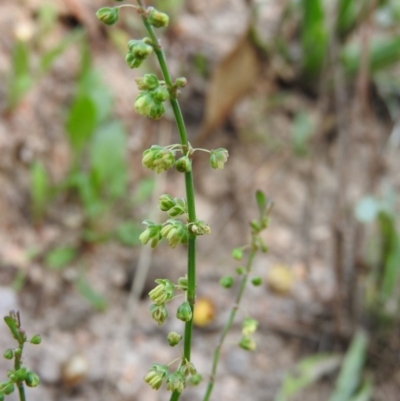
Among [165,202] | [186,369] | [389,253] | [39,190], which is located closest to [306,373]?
[389,253]

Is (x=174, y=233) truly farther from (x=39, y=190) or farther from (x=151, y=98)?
(x=39, y=190)

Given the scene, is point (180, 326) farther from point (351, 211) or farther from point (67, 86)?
point (67, 86)

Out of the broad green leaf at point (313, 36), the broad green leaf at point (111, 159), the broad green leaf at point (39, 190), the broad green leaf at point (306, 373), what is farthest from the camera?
the broad green leaf at point (313, 36)

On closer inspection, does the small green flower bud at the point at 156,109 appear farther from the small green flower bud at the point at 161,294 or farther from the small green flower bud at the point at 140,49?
the small green flower bud at the point at 161,294

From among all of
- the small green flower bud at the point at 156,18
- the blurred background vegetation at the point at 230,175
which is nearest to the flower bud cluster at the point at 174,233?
the small green flower bud at the point at 156,18

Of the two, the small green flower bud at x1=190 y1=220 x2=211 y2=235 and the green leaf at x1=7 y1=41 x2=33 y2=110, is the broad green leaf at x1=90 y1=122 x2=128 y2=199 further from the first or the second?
the small green flower bud at x1=190 y1=220 x2=211 y2=235

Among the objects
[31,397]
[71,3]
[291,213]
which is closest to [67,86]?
[71,3]
